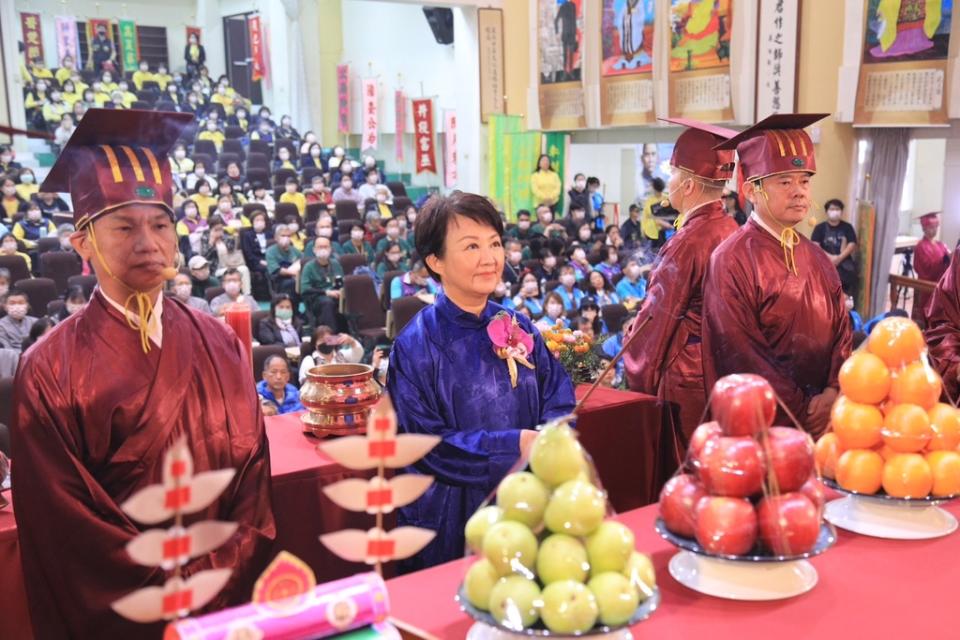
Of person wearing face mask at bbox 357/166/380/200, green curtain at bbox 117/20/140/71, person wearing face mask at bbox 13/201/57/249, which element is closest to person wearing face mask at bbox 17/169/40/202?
person wearing face mask at bbox 13/201/57/249

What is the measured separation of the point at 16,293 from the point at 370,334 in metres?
2.45

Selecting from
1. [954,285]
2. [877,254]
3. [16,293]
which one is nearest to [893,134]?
[877,254]

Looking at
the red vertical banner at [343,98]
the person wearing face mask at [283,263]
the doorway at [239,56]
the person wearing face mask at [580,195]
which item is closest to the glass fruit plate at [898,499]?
the person wearing face mask at [283,263]

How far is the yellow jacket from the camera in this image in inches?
474

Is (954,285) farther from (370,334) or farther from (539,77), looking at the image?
(539,77)

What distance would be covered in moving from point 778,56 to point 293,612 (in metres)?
8.69

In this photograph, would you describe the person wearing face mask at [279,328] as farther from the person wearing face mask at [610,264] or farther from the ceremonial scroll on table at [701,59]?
the ceremonial scroll on table at [701,59]

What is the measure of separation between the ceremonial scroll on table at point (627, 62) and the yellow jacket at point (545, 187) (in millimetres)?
983

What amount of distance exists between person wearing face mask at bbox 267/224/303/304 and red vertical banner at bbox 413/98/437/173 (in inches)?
235

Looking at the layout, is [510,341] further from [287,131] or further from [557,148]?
[287,131]

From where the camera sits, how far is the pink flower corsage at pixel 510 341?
1940 millimetres

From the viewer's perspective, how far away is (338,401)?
91.7 inches

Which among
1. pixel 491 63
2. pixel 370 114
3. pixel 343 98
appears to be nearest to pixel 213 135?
pixel 370 114

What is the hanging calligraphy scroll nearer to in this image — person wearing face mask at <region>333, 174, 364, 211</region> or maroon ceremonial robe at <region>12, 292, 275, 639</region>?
person wearing face mask at <region>333, 174, 364, 211</region>
